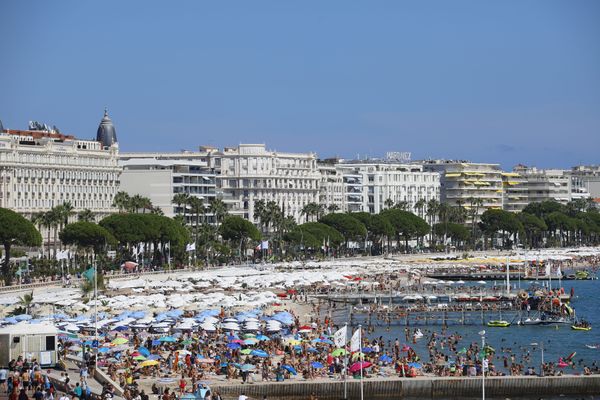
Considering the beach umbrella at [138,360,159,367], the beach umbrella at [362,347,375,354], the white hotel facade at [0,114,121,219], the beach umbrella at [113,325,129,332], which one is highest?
the white hotel facade at [0,114,121,219]

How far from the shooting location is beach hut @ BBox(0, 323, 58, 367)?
50.2 m

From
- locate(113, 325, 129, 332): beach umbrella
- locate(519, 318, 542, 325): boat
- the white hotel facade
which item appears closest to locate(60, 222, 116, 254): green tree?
the white hotel facade

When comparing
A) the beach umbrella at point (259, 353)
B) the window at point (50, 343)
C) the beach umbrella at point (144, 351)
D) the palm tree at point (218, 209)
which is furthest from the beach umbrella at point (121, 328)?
the palm tree at point (218, 209)

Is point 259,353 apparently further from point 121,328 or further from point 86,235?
point 86,235

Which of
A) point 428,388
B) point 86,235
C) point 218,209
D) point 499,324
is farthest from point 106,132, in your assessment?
point 428,388

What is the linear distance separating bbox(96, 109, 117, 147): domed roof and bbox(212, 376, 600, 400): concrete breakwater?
130 metres

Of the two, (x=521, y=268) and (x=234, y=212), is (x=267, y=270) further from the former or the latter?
(x=234, y=212)

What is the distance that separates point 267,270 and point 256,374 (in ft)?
227

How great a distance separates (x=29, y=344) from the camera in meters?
50.4

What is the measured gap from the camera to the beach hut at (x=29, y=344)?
50.2m

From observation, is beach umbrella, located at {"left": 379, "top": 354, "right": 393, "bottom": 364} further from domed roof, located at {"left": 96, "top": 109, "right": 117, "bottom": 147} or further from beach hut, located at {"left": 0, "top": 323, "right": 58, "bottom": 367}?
domed roof, located at {"left": 96, "top": 109, "right": 117, "bottom": 147}

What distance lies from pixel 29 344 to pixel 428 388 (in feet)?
56.2

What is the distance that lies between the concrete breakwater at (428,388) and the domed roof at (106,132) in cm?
12975

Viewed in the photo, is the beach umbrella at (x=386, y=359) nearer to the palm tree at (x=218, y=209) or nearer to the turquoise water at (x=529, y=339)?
the turquoise water at (x=529, y=339)
